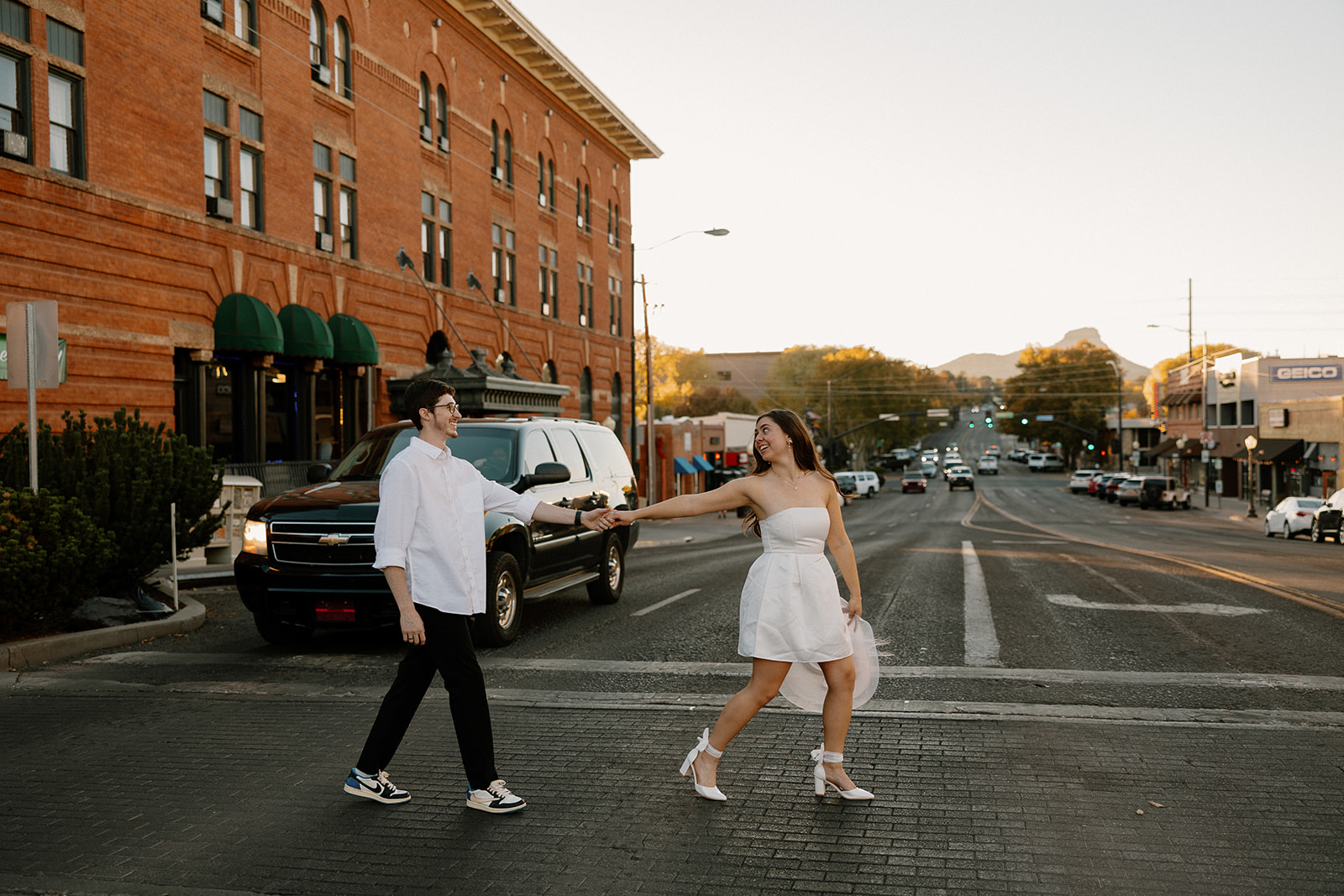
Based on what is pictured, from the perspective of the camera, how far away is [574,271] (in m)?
40.5

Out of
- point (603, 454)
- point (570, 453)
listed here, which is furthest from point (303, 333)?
point (570, 453)

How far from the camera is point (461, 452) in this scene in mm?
10328

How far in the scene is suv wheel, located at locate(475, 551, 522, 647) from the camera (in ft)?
29.8

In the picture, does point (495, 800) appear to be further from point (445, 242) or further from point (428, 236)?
point (445, 242)

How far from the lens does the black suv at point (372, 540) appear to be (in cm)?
872

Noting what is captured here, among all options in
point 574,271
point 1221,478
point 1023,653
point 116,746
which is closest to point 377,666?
point 116,746

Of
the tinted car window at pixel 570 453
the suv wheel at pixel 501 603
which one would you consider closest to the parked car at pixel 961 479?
the tinted car window at pixel 570 453

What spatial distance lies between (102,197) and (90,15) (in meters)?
2.95

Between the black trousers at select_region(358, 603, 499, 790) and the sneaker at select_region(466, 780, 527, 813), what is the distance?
0.04m

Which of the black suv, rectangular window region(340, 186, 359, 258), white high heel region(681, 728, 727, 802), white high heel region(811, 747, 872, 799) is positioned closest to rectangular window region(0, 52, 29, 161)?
rectangular window region(340, 186, 359, 258)

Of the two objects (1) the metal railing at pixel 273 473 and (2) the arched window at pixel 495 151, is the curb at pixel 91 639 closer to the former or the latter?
(1) the metal railing at pixel 273 473

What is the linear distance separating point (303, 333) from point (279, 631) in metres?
14.3

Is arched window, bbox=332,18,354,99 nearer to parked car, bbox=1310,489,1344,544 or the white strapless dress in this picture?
the white strapless dress

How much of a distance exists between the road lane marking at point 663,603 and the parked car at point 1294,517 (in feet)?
79.7
